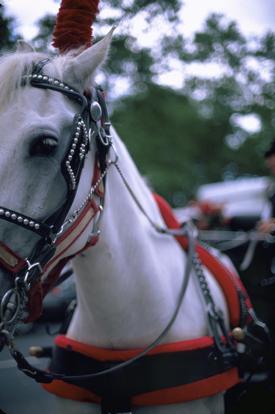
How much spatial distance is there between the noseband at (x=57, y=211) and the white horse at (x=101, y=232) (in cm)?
2

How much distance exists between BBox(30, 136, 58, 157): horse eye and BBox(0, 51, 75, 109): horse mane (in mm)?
173

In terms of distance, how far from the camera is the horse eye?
59.1 inches

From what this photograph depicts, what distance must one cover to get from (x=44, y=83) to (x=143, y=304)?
1.00 m

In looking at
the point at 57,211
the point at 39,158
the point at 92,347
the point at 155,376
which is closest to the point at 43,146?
the point at 39,158

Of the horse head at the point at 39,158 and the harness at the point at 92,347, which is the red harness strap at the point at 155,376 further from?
the horse head at the point at 39,158

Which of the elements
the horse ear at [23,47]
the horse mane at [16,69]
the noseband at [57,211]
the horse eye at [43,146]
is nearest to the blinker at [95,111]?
the noseband at [57,211]

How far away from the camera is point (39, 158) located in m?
1.52

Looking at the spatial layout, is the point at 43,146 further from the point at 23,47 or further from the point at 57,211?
Result: the point at 23,47

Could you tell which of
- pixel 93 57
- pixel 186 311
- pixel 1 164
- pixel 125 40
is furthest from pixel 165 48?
pixel 1 164

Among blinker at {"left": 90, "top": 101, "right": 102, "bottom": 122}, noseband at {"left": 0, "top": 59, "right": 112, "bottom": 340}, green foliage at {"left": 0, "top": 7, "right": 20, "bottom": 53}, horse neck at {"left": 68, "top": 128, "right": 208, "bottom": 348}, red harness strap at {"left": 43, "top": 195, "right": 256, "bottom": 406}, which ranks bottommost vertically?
red harness strap at {"left": 43, "top": 195, "right": 256, "bottom": 406}

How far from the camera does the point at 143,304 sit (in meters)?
2.00

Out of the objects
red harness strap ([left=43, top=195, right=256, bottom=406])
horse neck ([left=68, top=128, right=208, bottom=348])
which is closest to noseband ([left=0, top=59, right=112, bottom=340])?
horse neck ([left=68, top=128, right=208, bottom=348])

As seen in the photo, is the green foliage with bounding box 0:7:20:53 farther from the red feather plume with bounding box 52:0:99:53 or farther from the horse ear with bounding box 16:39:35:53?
the red feather plume with bounding box 52:0:99:53

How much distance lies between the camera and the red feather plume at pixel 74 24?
188 centimetres
